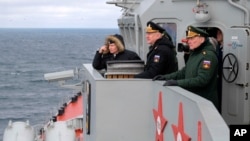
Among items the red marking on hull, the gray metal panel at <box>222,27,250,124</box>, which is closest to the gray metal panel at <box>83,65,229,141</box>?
the red marking on hull

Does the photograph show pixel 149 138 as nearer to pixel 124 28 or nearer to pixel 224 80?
pixel 224 80

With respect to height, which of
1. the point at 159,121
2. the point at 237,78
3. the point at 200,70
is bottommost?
the point at 159,121

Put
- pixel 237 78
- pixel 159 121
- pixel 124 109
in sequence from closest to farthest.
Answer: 1. pixel 159 121
2. pixel 124 109
3. pixel 237 78

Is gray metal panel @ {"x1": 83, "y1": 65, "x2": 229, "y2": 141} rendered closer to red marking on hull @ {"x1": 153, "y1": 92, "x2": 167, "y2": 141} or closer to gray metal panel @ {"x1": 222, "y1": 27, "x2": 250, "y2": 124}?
red marking on hull @ {"x1": 153, "y1": 92, "x2": 167, "y2": 141}

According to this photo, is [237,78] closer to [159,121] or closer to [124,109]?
[124,109]

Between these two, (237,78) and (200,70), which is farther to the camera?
(237,78)

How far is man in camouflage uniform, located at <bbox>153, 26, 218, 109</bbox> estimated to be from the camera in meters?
5.73

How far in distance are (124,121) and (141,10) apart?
3.11m

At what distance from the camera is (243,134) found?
3902 mm

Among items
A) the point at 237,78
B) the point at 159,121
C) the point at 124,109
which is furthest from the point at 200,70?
the point at 237,78

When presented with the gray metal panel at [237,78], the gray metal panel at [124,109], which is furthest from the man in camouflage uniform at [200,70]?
the gray metal panel at [237,78]

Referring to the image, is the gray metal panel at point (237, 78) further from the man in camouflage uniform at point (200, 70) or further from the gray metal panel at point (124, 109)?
the gray metal panel at point (124, 109)

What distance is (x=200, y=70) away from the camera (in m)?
5.82

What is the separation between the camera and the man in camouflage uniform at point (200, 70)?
5734 millimetres
